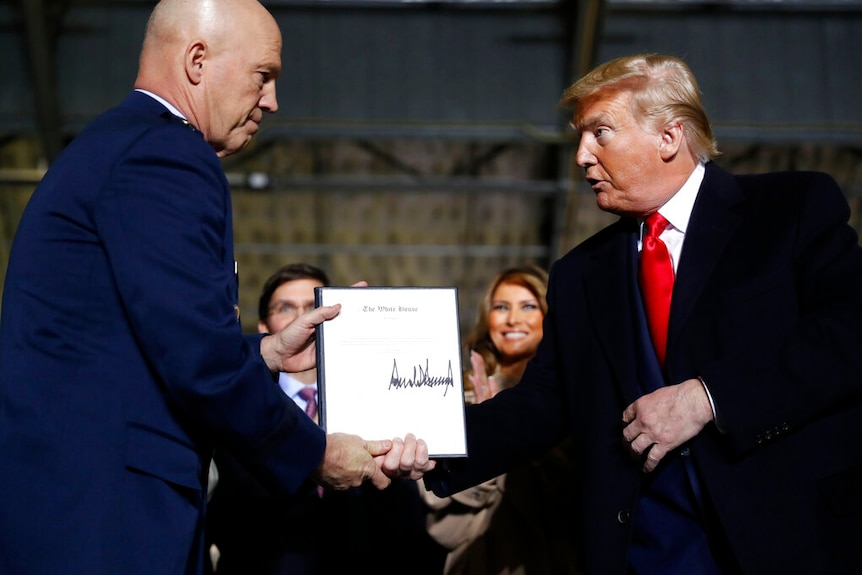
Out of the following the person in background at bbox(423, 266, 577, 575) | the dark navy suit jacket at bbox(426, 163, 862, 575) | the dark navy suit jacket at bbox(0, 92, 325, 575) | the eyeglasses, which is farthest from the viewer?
the eyeglasses

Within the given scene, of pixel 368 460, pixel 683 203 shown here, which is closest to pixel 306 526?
pixel 368 460

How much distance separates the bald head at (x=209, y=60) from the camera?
7.25 ft

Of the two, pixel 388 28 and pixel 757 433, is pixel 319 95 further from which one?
pixel 757 433

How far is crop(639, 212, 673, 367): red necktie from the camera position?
2447 mm

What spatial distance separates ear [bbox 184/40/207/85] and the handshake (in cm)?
A: 83

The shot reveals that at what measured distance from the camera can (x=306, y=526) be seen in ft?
10.7

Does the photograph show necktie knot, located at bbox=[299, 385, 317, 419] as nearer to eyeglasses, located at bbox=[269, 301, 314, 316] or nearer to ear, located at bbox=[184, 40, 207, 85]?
eyeglasses, located at bbox=[269, 301, 314, 316]

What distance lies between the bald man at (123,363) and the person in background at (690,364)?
0.81 m

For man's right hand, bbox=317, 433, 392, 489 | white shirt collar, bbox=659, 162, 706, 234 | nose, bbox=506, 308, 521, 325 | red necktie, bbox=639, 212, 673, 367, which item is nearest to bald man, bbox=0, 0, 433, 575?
man's right hand, bbox=317, 433, 392, 489

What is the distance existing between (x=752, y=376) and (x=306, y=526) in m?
1.60

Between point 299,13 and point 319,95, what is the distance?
69cm

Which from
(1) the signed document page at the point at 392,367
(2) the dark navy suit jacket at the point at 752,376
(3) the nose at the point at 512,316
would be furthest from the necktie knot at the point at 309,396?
(1) the signed document page at the point at 392,367

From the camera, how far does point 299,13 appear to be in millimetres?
8609

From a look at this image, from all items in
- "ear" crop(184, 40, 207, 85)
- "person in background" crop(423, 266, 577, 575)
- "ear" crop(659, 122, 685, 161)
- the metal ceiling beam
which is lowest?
"person in background" crop(423, 266, 577, 575)
